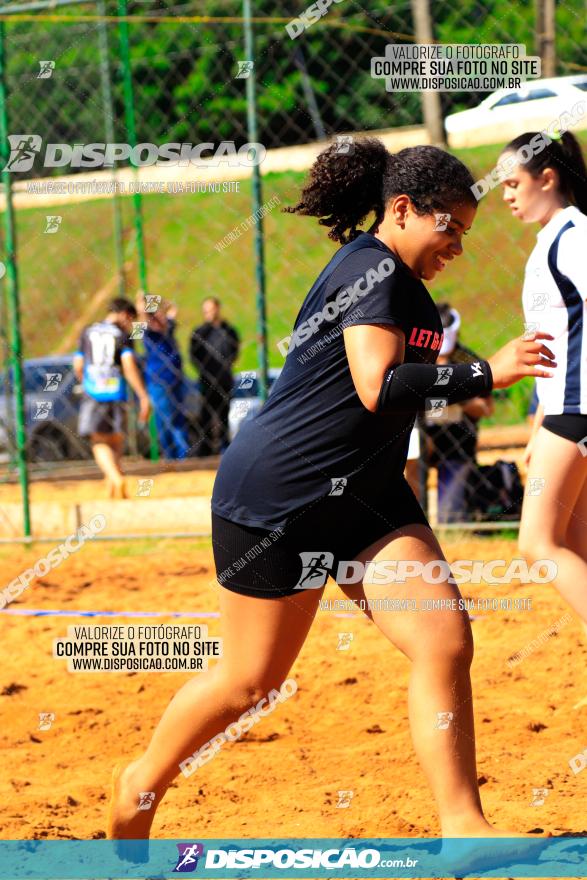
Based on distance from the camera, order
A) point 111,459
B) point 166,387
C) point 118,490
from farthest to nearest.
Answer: point 166,387 < point 111,459 < point 118,490

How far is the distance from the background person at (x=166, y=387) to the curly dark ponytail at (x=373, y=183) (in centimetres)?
873

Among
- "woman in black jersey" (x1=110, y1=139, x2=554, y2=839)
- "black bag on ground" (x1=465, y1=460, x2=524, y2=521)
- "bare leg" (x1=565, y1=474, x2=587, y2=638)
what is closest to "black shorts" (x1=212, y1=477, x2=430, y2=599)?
"woman in black jersey" (x1=110, y1=139, x2=554, y2=839)

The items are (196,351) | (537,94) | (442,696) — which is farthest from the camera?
(196,351)

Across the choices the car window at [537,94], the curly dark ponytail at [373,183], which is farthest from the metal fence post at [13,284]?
the curly dark ponytail at [373,183]

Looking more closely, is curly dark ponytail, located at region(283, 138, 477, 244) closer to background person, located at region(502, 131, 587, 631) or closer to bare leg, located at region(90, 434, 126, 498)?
background person, located at region(502, 131, 587, 631)

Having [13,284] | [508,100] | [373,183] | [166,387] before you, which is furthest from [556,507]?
[166,387]

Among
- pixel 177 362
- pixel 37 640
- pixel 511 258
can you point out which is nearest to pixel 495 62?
pixel 37 640

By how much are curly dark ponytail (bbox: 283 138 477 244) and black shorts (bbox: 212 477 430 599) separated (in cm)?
78

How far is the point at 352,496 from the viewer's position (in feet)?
10.1

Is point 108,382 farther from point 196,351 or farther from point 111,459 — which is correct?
point 196,351

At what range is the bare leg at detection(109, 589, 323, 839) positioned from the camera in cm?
307

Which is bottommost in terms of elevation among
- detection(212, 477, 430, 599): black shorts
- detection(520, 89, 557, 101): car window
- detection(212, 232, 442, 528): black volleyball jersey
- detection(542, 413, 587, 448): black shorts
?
detection(212, 477, 430, 599): black shorts

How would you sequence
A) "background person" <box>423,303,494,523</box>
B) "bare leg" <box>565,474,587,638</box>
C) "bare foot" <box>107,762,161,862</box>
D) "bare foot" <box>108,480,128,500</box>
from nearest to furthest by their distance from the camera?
"bare foot" <box>107,762,161,862</box> → "bare leg" <box>565,474,587,638</box> → "background person" <box>423,303,494,523</box> → "bare foot" <box>108,480,128,500</box>

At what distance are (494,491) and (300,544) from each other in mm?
5152
